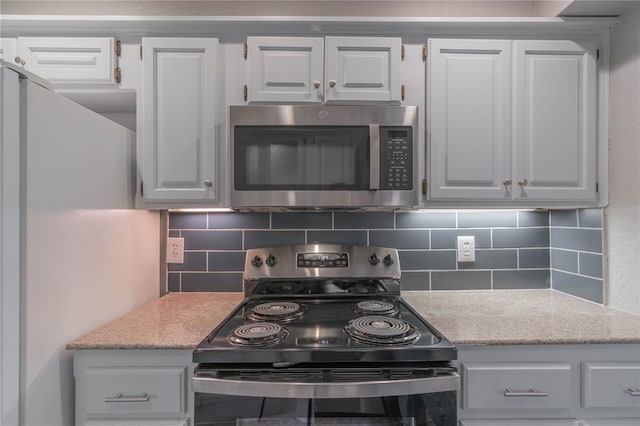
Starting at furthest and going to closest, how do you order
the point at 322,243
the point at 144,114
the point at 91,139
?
the point at 322,243, the point at 144,114, the point at 91,139

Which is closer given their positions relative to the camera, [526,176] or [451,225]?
[526,176]

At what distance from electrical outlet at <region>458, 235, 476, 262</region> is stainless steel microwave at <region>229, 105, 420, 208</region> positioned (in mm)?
551

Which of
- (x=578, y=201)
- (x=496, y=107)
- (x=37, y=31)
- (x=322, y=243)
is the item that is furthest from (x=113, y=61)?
(x=578, y=201)

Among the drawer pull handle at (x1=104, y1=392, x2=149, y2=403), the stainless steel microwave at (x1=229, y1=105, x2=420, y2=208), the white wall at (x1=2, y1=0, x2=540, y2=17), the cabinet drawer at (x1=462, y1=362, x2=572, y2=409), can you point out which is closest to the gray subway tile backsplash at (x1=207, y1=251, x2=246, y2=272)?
the stainless steel microwave at (x1=229, y1=105, x2=420, y2=208)

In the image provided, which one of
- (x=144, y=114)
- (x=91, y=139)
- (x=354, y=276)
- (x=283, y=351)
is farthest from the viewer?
(x=354, y=276)

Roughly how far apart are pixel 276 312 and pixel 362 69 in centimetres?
106

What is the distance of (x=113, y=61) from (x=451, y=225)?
5.70 feet

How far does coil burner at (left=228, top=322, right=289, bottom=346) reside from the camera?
1040 mm

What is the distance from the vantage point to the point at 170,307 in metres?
1.48

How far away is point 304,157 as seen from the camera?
1.35m

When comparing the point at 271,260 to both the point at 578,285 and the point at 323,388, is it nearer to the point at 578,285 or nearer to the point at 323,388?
Answer: the point at 323,388

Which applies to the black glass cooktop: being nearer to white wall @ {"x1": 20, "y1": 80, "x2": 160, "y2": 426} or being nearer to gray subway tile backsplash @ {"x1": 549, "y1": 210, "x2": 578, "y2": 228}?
white wall @ {"x1": 20, "y1": 80, "x2": 160, "y2": 426}

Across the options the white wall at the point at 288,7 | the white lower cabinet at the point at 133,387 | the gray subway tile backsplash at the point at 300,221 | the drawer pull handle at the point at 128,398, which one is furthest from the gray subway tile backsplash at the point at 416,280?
the white wall at the point at 288,7

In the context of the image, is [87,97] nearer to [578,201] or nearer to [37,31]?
[37,31]
